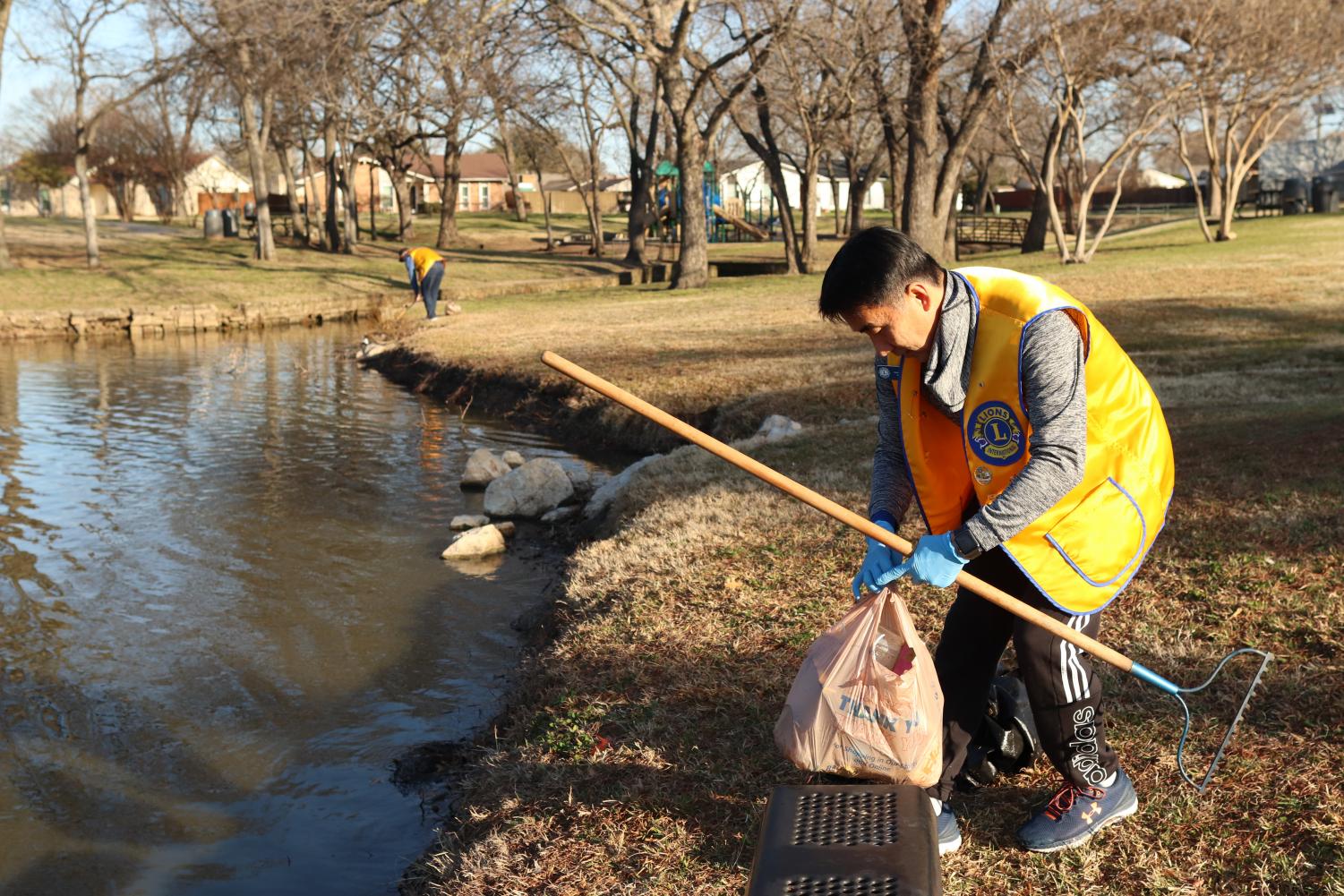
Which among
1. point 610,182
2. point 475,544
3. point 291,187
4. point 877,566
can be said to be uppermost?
point 610,182

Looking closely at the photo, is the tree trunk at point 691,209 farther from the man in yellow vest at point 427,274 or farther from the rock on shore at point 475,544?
the rock on shore at point 475,544

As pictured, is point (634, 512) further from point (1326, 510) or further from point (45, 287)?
point (45, 287)

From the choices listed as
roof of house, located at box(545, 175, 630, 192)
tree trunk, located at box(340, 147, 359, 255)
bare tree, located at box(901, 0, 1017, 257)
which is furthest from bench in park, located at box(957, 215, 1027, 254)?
roof of house, located at box(545, 175, 630, 192)

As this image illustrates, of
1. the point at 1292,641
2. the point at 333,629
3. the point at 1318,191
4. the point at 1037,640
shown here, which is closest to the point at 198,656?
the point at 333,629

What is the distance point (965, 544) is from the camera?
3.01 metres

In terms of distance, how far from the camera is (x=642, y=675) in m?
4.91

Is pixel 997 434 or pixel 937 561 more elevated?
pixel 997 434

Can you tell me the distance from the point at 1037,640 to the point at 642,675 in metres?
2.10

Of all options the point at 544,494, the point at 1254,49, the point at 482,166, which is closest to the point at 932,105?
the point at 1254,49

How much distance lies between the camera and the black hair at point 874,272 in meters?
2.91

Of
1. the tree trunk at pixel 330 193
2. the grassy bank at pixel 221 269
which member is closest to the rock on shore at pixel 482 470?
the grassy bank at pixel 221 269

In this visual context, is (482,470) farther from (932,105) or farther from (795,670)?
(932,105)

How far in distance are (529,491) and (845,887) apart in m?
6.98

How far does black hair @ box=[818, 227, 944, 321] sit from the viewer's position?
291 cm
